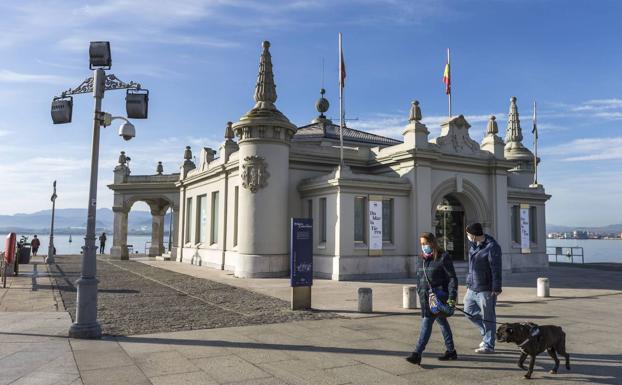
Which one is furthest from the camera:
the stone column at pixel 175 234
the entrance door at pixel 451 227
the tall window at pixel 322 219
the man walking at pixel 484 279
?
the stone column at pixel 175 234

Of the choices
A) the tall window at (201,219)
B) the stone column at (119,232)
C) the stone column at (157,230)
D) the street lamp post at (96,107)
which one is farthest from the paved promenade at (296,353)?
the stone column at (157,230)

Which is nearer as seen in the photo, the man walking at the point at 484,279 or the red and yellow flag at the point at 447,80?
the man walking at the point at 484,279

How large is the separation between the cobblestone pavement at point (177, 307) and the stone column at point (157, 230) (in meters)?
21.7

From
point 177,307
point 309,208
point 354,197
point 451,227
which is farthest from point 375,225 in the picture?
point 177,307

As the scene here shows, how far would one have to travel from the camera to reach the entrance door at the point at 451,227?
2428 centimetres

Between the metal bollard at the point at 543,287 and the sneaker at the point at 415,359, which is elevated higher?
the metal bollard at the point at 543,287

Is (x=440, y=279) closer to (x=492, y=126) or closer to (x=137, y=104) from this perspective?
(x=137, y=104)

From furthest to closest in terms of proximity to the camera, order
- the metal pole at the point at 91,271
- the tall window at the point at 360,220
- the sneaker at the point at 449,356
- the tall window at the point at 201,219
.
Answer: the tall window at the point at 201,219 < the tall window at the point at 360,220 < the metal pole at the point at 91,271 < the sneaker at the point at 449,356

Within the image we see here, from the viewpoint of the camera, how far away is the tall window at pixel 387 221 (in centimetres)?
2167

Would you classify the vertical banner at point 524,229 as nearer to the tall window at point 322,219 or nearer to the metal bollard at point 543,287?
the metal bollard at point 543,287

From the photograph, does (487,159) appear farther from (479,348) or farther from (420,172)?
(479,348)

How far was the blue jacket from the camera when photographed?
24.7ft

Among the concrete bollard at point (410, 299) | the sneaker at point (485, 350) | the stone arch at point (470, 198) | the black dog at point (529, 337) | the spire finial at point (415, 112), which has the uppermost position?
the spire finial at point (415, 112)

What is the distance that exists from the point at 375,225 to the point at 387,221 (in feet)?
3.77
